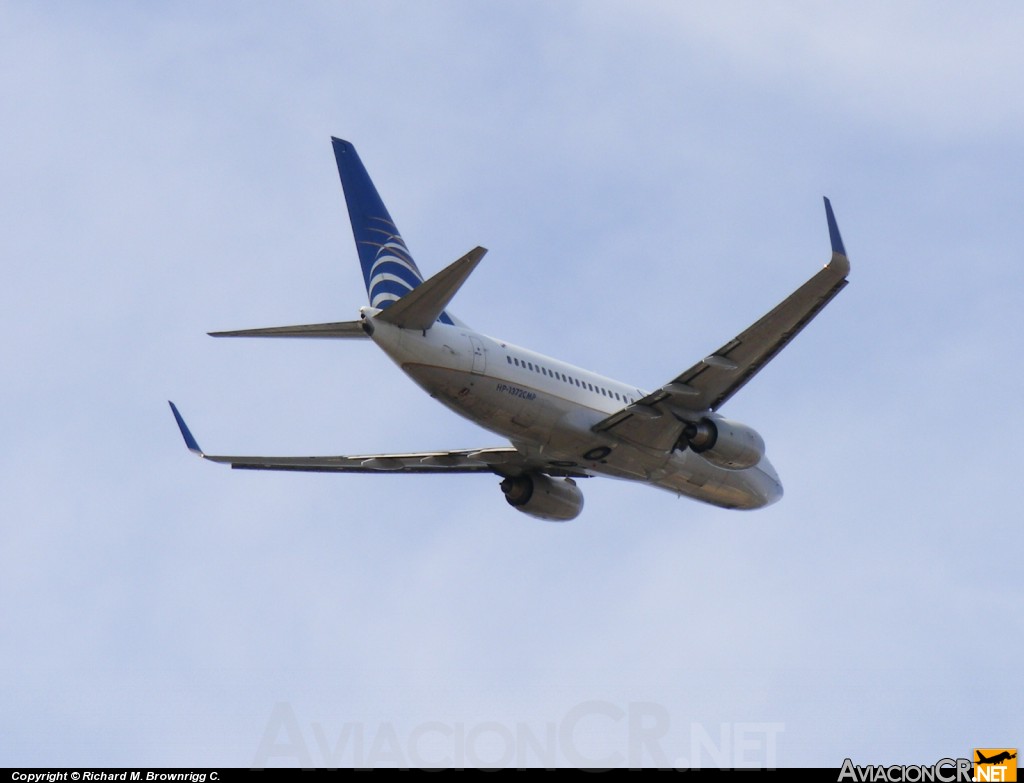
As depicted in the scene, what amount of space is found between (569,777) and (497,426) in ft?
52.7

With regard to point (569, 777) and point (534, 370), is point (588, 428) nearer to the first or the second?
point (534, 370)

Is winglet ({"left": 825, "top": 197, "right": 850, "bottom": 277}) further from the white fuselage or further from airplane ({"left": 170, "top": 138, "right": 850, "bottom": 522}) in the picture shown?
the white fuselage

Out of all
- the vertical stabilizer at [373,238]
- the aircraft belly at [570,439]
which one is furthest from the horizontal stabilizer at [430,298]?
the vertical stabilizer at [373,238]

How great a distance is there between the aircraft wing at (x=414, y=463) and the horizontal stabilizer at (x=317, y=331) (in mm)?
7626

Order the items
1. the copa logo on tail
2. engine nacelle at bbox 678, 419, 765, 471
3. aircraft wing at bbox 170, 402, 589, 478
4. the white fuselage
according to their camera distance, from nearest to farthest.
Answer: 1. the copa logo on tail
2. the white fuselage
3. engine nacelle at bbox 678, 419, 765, 471
4. aircraft wing at bbox 170, 402, 589, 478

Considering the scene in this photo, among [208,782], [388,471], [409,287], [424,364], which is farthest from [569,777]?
[388,471]

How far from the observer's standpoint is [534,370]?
135 ft

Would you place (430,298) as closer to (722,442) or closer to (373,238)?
(373,238)

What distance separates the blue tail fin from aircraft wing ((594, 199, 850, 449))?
651cm

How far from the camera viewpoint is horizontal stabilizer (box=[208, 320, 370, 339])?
1435 inches

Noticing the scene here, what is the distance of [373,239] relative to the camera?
41938 millimetres

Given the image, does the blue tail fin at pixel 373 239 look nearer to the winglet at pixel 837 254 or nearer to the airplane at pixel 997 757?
the winglet at pixel 837 254

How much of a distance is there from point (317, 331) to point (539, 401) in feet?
21.1

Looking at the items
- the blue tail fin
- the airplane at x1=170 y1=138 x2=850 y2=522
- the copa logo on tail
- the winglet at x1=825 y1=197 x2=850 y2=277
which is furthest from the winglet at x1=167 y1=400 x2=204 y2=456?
the copa logo on tail
